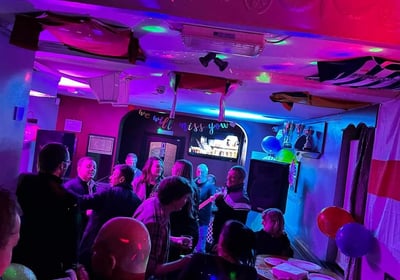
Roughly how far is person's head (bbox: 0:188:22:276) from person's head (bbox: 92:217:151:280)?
0.24 meters

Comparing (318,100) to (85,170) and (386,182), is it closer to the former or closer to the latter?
(386,182)

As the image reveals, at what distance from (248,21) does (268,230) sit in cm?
255

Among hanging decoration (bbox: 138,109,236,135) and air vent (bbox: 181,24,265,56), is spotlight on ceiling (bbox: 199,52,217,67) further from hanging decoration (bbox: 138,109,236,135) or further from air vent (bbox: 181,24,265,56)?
hanging decoration (bbox: 138,109,236,135)

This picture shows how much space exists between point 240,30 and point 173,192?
3.45 feet

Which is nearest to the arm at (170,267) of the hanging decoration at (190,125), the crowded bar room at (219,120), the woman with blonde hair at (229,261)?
the crowded bar room at (219,120)

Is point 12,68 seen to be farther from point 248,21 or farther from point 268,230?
point 268,230

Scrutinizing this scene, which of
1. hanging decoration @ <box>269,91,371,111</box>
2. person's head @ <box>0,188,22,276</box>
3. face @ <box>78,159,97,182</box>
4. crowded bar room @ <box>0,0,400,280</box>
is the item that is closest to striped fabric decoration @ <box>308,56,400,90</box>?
crowded bar room @ <box>0,0,400,280</box>

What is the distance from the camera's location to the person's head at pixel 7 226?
1.10 meters

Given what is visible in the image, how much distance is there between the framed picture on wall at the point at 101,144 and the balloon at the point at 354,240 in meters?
7.08

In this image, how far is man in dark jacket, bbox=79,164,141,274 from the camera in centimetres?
318

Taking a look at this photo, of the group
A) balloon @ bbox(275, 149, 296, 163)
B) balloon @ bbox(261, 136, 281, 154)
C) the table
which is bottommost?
the table

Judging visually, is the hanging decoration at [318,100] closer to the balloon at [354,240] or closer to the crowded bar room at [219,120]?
the crowded bar room at [219,120]

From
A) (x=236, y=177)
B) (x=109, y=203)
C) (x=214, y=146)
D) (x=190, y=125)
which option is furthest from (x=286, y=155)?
(x=109, y=203)

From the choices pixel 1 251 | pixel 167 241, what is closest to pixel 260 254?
pixel 167 241
